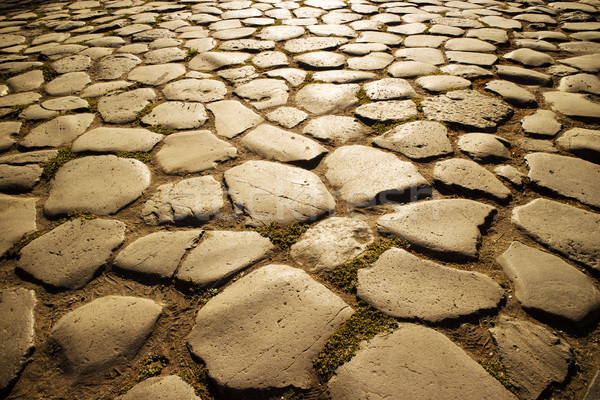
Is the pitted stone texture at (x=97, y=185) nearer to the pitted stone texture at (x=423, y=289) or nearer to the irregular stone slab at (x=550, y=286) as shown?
the pitted stone texture at (x=423, y=289)

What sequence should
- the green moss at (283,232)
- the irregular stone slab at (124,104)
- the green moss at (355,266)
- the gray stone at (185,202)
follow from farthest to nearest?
the irregular stone slab at (124,104) < the gray stone at (185,202) < the green moss at (283,232) < the green moss at (355,266)

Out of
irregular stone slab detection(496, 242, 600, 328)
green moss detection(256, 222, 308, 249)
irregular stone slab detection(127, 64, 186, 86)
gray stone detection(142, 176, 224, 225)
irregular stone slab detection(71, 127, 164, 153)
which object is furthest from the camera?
irregular stone slab detection(127, 64, 186, 86)

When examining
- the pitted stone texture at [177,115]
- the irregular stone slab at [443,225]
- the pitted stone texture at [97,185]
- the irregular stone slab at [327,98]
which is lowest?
the irregular stone slab at [443,225]

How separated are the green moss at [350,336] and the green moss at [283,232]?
382 millimetres

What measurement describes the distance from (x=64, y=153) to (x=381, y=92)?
1.96 m

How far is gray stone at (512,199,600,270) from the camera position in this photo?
1264 mm

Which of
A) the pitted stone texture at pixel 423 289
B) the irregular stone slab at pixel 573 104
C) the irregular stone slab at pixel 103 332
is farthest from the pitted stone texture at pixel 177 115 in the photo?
the irregular stone slab at pixel 573 104

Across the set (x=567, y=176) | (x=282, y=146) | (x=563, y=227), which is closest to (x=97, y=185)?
(x=282, y=146)

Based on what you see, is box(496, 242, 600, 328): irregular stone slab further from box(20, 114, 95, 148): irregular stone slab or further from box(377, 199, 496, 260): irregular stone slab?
box(20, 114, 95, 148): irregular stone slab

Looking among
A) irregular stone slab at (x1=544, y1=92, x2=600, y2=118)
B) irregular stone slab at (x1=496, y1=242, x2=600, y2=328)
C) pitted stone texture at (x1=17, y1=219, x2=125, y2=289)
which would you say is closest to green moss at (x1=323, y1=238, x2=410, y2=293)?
irregular stone slab at (x1=496, y1=242, x2=600, y2=328)

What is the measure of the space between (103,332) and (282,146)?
117 cm

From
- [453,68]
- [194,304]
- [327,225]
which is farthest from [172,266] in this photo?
[453,68]

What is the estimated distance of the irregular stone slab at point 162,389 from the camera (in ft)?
3.07

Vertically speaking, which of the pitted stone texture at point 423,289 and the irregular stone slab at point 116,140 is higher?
the irregular stone slab at point 116,140
